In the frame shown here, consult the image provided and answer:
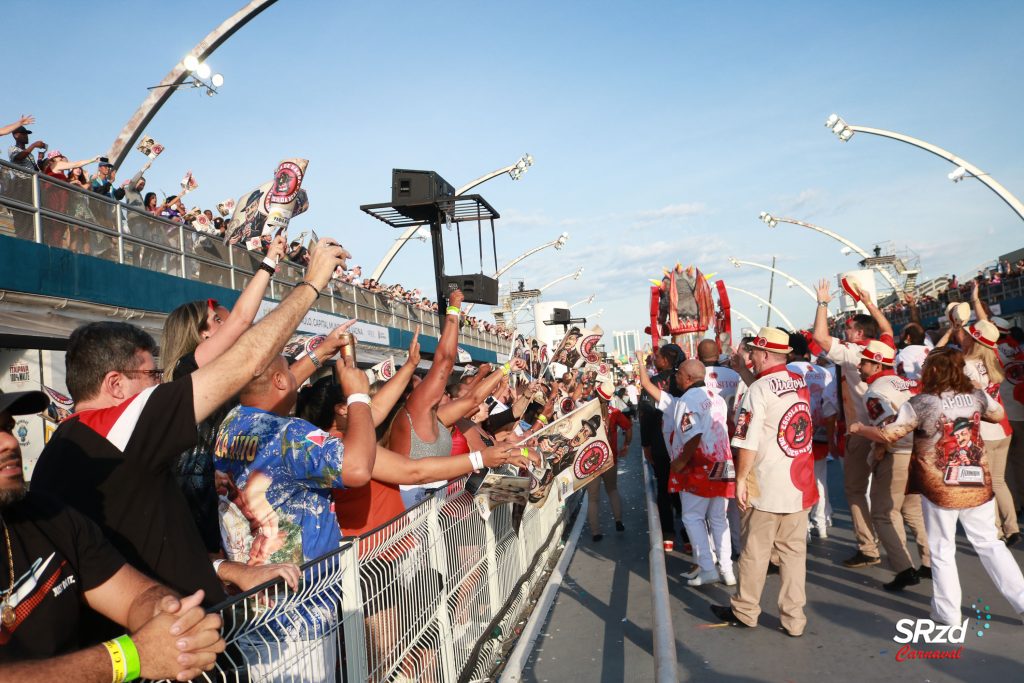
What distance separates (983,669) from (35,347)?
32.7 feet

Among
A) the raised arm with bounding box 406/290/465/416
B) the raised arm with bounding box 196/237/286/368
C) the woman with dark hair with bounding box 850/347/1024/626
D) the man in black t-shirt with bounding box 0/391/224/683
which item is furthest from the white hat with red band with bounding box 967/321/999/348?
the man in black t-shirt with bounding box 0/391/224/683

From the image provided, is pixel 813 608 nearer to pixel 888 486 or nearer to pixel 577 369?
pixel 888 486

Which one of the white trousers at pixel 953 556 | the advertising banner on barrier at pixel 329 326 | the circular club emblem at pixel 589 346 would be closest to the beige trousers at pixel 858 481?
the white trousers at pixel 953 556

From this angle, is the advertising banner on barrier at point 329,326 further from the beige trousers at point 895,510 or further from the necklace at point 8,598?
the necklace at point 8,598

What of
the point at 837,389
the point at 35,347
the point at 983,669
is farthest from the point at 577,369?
the point at 35,347

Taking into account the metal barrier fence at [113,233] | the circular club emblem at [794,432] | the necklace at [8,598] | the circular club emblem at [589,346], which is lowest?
the circular club emblem at [794,432]

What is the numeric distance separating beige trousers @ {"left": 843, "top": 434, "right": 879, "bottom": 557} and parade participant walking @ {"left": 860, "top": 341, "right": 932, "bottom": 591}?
0.28m

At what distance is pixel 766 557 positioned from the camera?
596 cm

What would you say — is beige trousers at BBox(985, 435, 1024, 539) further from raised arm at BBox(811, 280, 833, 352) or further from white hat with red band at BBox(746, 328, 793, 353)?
white hat with red band at BBox(746, 328, 793, 353)

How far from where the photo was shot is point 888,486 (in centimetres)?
675

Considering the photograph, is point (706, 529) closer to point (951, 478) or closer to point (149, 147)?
point (951, 478)

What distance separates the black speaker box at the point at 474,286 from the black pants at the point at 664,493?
120 inches

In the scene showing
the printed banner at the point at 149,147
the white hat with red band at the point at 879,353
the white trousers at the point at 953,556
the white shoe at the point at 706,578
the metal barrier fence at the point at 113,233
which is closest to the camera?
the white trousers at the point at 953,556

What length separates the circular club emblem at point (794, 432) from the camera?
19.7 feet
